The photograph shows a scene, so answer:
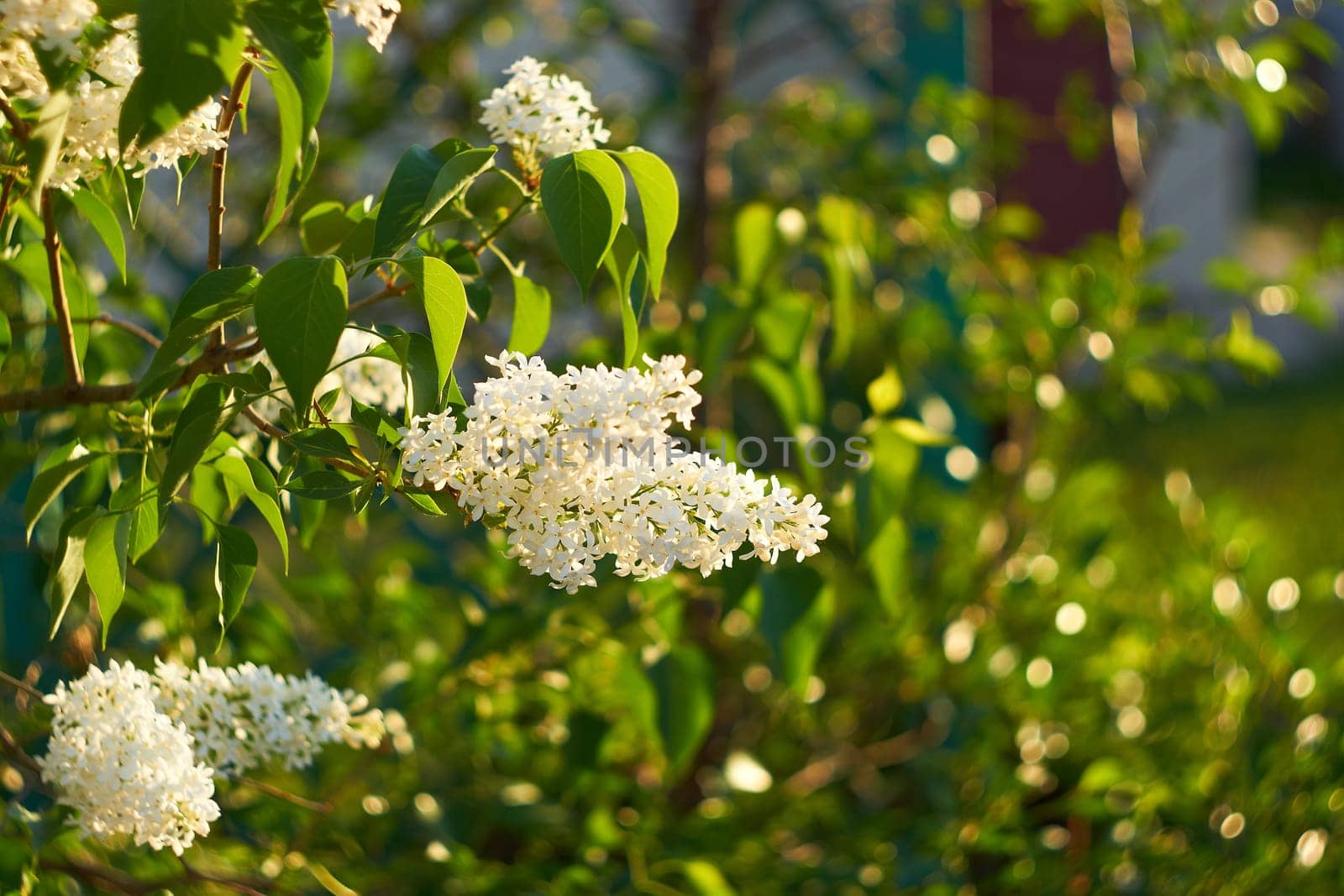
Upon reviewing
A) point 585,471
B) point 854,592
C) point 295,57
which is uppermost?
point 295,57

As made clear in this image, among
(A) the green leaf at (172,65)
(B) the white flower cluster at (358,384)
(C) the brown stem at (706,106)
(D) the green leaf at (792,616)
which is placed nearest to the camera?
(A) the green leaf at (172,65)

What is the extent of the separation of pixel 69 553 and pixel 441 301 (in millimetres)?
208

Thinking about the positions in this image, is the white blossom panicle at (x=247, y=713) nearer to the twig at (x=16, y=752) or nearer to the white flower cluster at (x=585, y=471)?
the twig at (x=16, y=752)

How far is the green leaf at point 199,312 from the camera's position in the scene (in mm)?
477

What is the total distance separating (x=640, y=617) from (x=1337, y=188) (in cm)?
1110

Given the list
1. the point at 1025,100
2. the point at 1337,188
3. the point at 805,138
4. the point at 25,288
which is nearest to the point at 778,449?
the point at 805,138

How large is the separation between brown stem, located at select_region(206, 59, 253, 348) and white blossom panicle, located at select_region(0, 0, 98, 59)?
0.08 meters

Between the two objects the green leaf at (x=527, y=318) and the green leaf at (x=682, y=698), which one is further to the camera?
the green leaf at (x=682, y=698)

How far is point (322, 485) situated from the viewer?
49 cm

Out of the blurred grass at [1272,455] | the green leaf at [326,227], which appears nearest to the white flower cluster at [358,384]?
the green leaf at [326,227]

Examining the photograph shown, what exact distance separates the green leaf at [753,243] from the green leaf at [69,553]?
471 mm

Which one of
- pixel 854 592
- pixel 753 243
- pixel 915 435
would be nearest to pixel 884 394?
pixel 915 435

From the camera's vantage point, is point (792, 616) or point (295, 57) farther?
point (792, 616)

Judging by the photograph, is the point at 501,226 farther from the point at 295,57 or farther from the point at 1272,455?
the point at 1272,455
